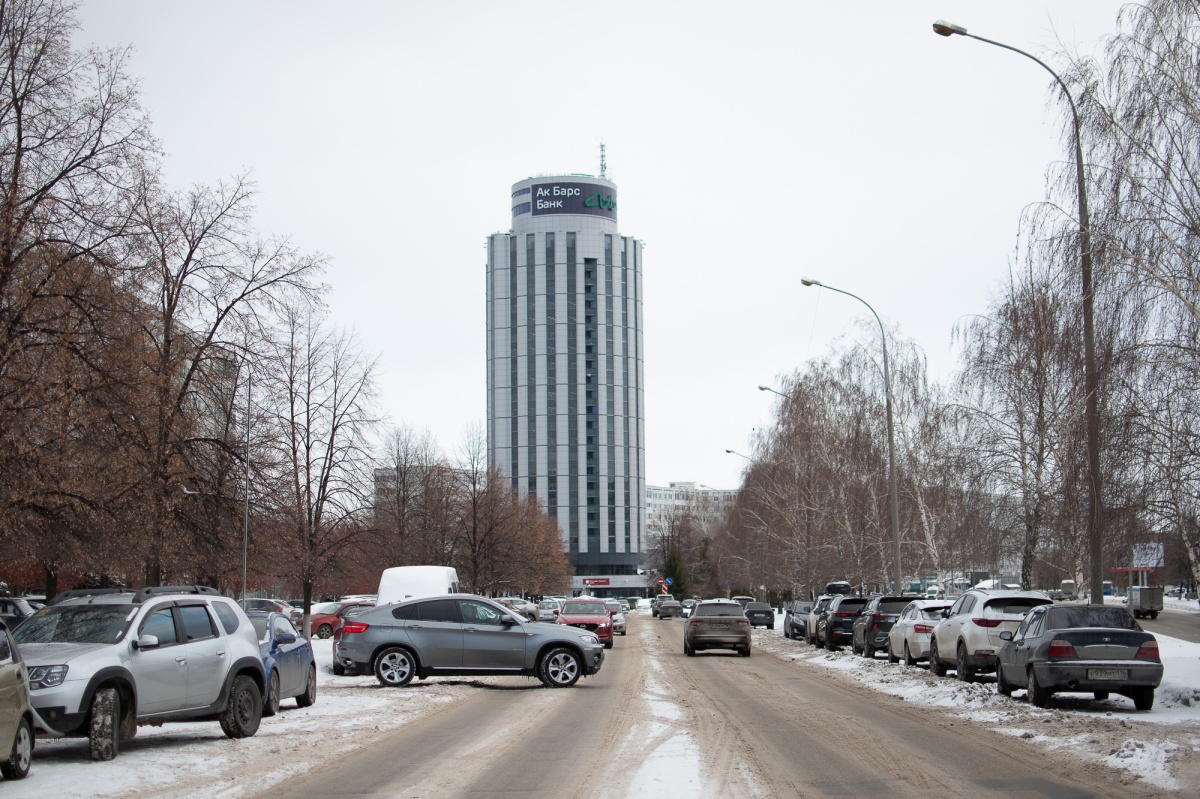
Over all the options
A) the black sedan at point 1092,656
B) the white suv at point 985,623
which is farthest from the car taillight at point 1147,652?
the white suv at point 985,623

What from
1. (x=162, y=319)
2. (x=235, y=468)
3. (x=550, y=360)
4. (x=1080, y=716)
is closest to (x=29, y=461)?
(x=162, y=319)

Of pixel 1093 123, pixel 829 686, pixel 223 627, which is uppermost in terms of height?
pixel 1093 123

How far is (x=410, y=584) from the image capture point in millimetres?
31562

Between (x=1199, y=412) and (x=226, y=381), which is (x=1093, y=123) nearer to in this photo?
(x=1199, y=412)

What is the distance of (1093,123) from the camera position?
17.5 m

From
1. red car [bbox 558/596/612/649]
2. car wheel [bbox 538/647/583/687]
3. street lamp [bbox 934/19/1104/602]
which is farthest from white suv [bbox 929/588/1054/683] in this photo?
red car [bbox 558/596/612/649]

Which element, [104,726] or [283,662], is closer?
[104,726]

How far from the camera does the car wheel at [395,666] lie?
822 inches

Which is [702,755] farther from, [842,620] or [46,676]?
[842,620]

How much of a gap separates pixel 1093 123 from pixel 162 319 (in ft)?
64.4

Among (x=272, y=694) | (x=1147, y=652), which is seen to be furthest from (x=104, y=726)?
(x=1147, y=652)

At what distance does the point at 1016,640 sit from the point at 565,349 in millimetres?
139814

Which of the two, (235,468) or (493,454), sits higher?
(493,454)

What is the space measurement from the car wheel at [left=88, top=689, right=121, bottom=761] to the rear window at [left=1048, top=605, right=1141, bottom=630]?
12.0m
